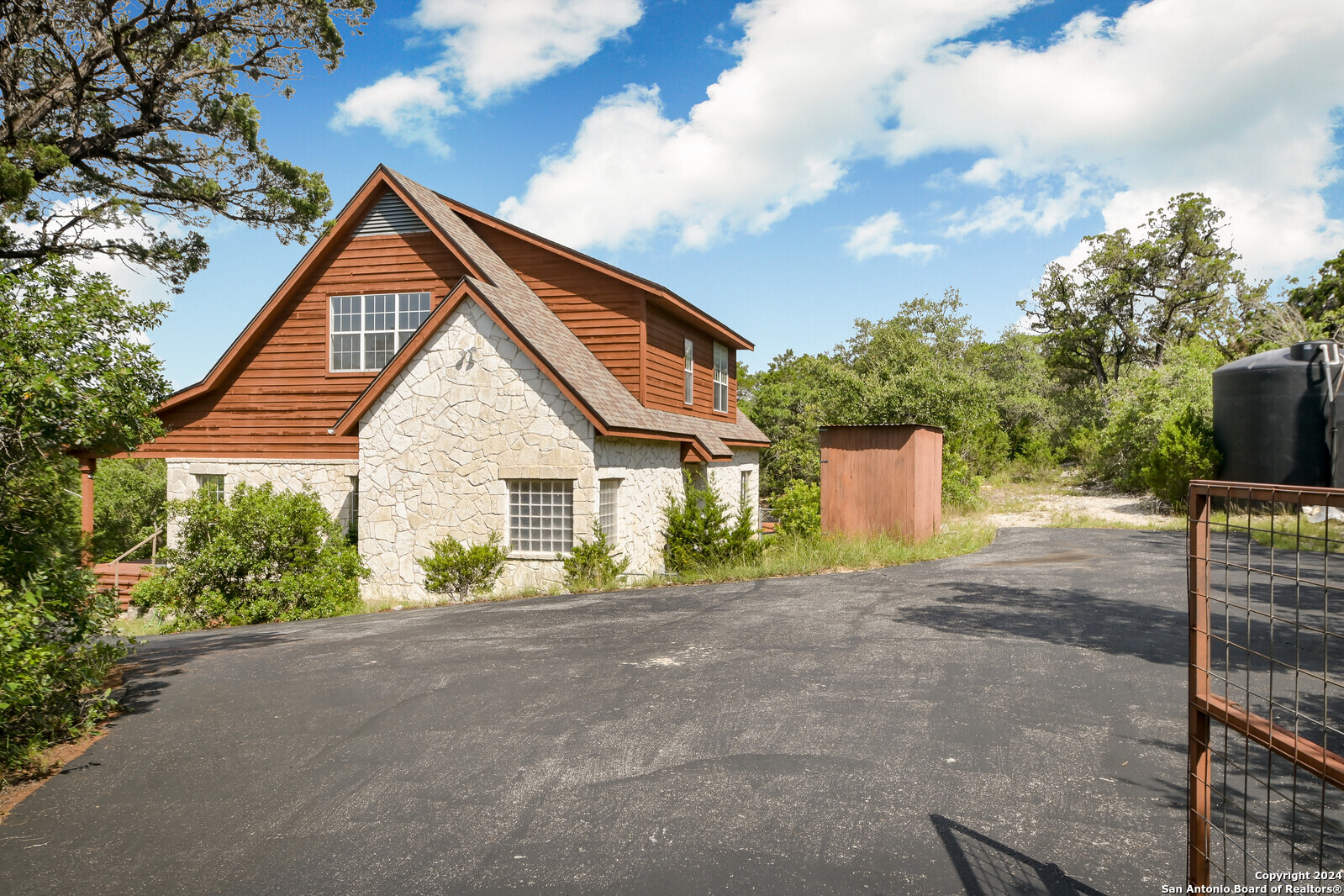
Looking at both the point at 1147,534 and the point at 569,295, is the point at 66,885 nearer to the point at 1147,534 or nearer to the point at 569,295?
the point at 569,295

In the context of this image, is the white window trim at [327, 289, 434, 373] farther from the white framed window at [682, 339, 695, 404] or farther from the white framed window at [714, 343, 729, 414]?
A: the white framed window at [714, 343, 729, 414]

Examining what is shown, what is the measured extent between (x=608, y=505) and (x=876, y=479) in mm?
5512

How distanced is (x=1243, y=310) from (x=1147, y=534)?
2419cm

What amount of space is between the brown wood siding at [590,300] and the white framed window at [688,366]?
8.80 ft

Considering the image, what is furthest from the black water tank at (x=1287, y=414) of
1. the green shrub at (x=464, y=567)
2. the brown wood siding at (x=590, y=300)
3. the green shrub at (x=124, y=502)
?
the green shrub at (x=124, y=502)

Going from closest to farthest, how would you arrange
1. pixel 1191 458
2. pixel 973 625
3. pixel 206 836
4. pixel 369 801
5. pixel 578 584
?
pixel 206 836 < pixel 369 801 < pixel 973 625 < pixel 578 584 < pixel 1191 458

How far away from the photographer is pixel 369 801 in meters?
4.90

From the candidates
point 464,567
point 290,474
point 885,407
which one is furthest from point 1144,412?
point 290,474

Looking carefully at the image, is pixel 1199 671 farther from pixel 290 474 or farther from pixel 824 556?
pixel 290 474

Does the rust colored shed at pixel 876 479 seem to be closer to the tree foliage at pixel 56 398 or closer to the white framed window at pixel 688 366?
the white framed window at pixel 688 366

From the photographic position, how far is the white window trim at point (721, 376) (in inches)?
866

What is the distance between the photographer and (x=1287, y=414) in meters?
18.9

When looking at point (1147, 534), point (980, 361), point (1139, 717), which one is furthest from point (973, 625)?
point (980, 361)

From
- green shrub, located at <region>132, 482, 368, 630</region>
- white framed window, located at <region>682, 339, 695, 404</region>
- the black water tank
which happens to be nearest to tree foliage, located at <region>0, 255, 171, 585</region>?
green shrub, located at <region>132, 482, 368, 630</region>
